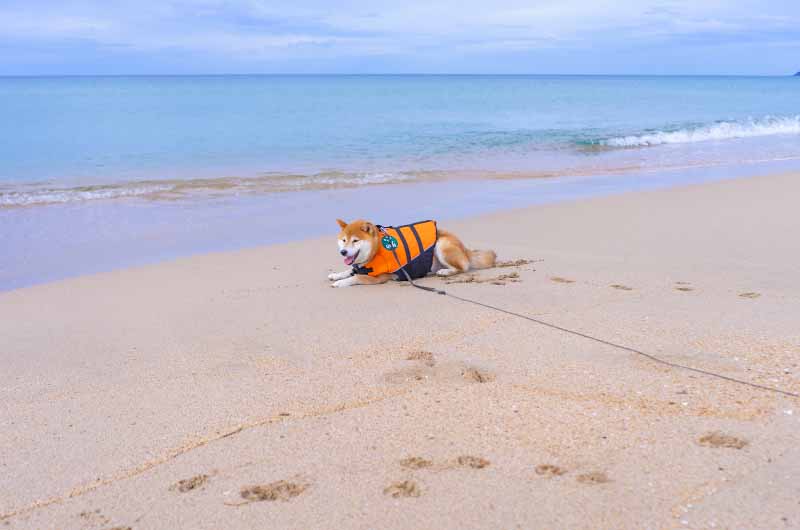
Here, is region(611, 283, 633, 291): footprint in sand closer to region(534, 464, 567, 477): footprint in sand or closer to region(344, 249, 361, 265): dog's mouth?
region(344, 249, 361, 265): dog's mouth

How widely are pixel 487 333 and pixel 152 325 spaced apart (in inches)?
97.9

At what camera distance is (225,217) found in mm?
10625

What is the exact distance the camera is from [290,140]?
2342 cm

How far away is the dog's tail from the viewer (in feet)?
22.7

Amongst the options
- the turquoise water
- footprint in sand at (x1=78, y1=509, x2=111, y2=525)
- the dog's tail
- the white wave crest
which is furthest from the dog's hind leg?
the white wave crest

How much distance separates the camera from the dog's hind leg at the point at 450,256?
6723mm

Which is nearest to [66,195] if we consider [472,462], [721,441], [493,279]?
[493,279]

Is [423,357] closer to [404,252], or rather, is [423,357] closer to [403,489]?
[403,489]

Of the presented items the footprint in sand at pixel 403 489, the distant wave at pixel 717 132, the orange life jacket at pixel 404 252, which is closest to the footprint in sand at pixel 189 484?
the footprint in sand at pixel 403 489

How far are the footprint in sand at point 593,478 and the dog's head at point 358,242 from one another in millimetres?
3729

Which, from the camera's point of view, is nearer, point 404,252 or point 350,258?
point 350,258

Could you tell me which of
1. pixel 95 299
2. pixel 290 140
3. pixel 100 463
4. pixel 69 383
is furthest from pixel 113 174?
pixel 100 463

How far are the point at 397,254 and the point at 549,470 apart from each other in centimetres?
372

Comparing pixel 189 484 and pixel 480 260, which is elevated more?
pixel 480 260
